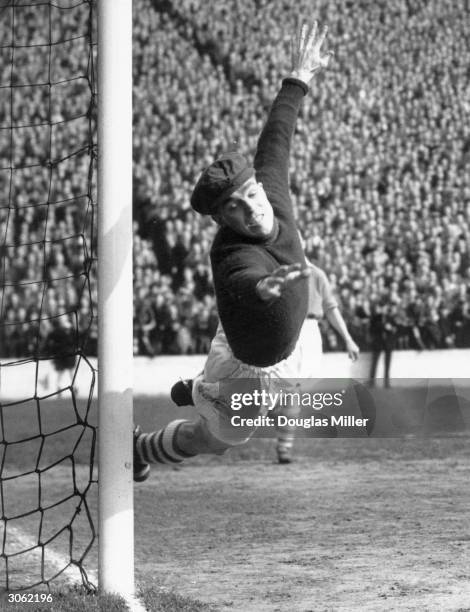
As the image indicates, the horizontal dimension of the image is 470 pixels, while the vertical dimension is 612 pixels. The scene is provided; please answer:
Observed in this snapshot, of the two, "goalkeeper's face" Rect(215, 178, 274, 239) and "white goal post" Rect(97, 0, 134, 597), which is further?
"white goal post" Rect(97, 0, 134, 597)

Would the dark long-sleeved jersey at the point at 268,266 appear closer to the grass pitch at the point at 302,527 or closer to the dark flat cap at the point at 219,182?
the dark flat cap at the point at 219,182

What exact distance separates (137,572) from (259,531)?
68cm

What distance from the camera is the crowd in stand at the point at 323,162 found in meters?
6.14

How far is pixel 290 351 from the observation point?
2654 mm

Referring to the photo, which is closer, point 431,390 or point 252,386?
point 252,386

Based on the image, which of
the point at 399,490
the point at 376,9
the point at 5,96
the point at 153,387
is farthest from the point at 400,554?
the point at 5,96

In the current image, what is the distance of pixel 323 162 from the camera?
688 centimetres

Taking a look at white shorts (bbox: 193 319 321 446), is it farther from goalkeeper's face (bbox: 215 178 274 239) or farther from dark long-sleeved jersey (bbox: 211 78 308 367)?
goalkeeper's face (bbox: 215 178 274 239)

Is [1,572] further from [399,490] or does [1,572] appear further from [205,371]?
[399,490]

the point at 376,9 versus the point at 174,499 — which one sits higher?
the point at 376,9

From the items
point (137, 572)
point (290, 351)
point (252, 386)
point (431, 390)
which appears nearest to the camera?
point (290, 351)

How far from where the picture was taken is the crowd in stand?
20.1 feet

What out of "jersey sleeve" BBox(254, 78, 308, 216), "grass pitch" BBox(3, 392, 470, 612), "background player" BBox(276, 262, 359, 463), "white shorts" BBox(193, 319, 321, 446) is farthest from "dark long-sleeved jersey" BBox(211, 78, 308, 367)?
"background player" BBox(276, 262, 359, 463)

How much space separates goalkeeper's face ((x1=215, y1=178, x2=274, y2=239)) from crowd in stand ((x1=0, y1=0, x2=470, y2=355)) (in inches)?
131
